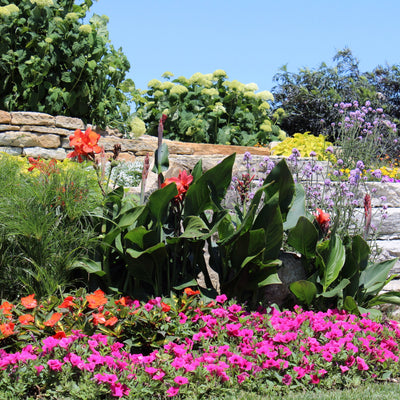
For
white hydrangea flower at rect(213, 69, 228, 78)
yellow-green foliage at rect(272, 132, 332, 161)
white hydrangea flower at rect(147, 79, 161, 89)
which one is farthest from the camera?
white hydrangea flower at rect(213, 69, 228, 78)

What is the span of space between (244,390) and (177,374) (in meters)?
0.40

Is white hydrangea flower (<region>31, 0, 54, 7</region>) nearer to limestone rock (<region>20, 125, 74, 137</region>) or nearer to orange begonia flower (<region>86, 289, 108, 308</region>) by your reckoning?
limestone rock (<region>20, 125, 74, 137</region>)

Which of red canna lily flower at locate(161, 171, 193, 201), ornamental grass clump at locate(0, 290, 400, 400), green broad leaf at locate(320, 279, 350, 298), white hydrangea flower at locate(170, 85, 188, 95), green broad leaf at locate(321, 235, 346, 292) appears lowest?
ornamental grass clump at locate(0, 290, 400, 400)

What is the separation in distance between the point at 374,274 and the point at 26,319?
2646 mm

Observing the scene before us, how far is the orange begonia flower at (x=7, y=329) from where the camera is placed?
304 centimetres

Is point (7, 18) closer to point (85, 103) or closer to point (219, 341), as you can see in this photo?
point (85, 103)

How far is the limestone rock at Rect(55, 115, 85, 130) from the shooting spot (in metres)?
7.78

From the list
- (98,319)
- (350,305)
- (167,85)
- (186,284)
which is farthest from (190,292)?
(167,85)

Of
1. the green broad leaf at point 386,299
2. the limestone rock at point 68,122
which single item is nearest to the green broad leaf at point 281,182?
the green broad leaf at point 386,299

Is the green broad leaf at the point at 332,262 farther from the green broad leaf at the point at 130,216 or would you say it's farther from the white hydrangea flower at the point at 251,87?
the white hydrangea flower at the point at 251,87

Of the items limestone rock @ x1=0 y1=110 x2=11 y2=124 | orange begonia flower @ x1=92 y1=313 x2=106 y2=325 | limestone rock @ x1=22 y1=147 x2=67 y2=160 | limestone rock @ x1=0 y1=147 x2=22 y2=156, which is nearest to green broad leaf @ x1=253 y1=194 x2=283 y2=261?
orange begonia flower @ x1=92 y1=313 x2=106 y2=325

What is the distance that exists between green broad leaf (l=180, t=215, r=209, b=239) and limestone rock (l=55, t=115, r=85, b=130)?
4.64 meters

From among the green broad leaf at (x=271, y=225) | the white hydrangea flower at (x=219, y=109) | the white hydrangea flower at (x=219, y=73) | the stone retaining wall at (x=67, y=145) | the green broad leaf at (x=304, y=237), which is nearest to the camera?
the green broad leaf at (x=271, y=225)

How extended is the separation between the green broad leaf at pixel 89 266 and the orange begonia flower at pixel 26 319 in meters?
0.52
